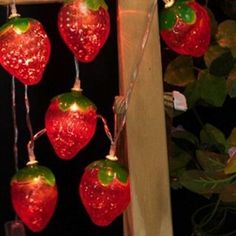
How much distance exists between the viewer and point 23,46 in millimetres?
611

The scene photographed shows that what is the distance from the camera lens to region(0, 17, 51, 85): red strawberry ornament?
0.61 meters

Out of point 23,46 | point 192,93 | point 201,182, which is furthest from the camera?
point 192,93

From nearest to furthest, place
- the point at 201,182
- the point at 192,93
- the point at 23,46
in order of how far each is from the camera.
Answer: the point at 23,46
the point at 201,182
the point at 192,93

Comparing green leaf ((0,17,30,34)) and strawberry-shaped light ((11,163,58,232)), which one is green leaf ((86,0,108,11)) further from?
strawberry-shaped light ((11,163,58,232))

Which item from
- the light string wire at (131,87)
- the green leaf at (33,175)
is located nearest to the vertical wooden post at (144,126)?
the light string wire at (131,87)

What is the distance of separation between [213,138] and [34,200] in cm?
43

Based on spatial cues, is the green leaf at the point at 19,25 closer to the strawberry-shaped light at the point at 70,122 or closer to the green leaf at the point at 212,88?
the strawberry-shaped light at the point at 70,122

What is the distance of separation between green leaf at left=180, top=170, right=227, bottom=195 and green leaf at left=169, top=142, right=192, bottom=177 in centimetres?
13

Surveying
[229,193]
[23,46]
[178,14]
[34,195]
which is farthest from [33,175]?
[229,193]

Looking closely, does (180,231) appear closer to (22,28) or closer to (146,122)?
(146,122)

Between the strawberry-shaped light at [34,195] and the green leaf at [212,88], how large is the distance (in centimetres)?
36

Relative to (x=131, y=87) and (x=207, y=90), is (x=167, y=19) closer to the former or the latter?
(x=131, y=87)

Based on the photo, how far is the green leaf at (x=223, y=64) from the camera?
87cm

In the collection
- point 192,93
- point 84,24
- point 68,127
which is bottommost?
point 192,93
